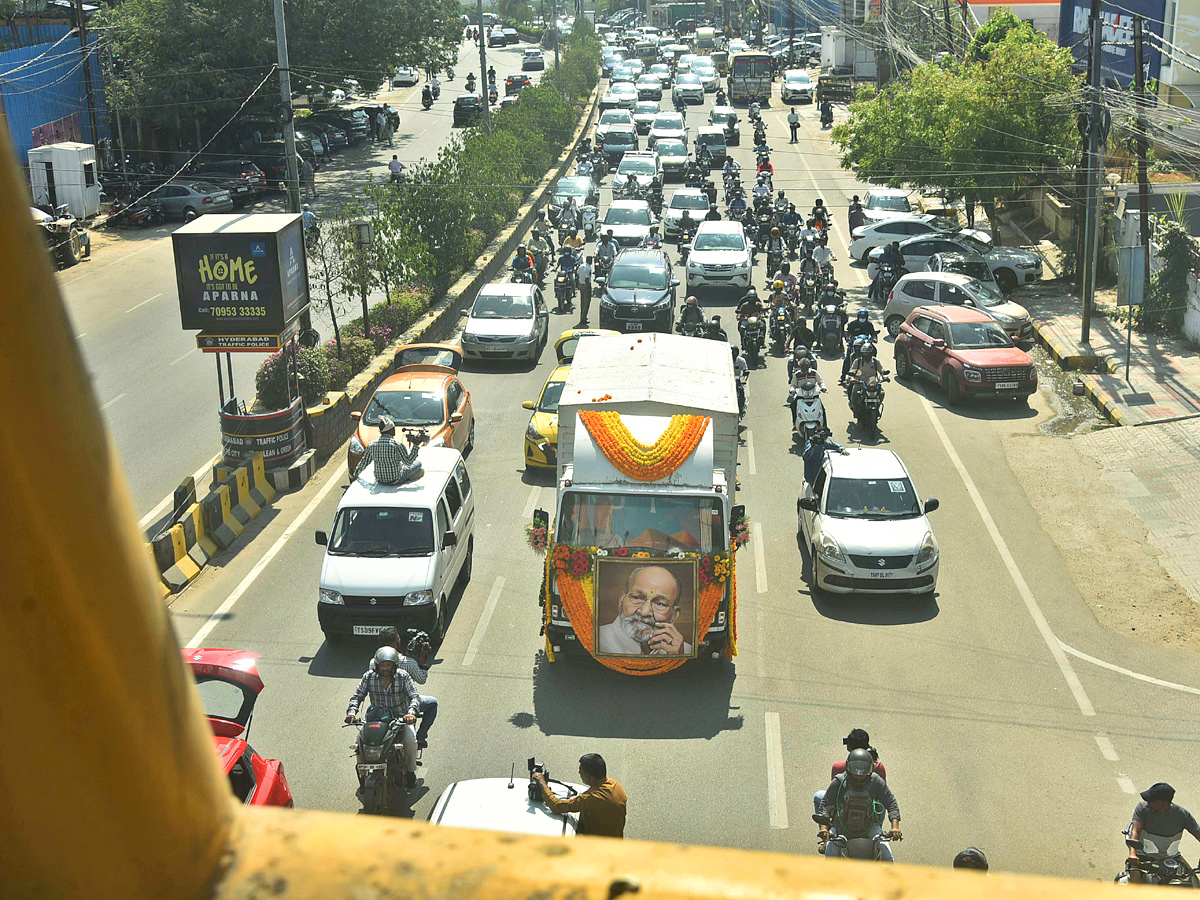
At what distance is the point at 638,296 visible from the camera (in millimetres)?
30984

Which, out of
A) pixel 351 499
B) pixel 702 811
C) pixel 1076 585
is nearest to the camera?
pixel 702 811

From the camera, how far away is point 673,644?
1349cm

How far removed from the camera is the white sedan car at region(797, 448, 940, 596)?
1597cm

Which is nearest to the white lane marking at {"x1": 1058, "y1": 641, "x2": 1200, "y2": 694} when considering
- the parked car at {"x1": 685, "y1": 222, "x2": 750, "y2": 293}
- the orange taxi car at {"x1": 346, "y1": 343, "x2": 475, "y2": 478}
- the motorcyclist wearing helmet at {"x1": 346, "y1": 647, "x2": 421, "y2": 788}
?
the motorcyclist wearing helmet at {"x1": 346, "y1": 647, "x2": 421, "y2": 788}

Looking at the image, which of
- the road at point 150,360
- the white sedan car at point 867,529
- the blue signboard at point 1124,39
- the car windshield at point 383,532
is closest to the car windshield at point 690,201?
the road at point 150,360

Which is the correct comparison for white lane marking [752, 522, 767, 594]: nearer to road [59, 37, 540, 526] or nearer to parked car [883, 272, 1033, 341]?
road [59, 37, 540, 526]

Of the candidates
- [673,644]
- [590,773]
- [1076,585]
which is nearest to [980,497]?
[1076,585]

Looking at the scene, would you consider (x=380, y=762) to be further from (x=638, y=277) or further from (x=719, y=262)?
(x=719, y=262)

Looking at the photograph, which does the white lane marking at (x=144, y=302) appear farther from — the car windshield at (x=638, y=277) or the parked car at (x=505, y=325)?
the car windshield at (x=638, y=277)

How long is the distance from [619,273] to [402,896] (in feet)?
102

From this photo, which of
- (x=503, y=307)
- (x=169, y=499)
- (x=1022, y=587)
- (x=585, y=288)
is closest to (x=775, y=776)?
(x=1022, y=587)

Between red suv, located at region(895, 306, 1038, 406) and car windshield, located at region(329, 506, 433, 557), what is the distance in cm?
1385

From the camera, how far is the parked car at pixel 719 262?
34.9 meters

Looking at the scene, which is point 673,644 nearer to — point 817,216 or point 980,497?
point 980,497
